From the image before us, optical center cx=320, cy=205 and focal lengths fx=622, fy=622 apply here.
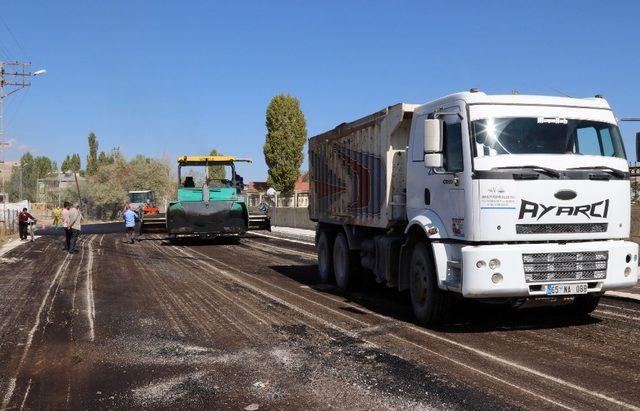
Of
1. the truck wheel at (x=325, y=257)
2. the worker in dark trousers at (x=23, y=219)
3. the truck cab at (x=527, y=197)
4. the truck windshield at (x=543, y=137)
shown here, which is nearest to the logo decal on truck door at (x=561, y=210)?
the truck cab at (x=527, y=197)

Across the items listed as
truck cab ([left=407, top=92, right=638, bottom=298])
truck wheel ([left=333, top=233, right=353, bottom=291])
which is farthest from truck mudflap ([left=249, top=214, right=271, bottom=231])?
truck cab ([left=407, top=92, right=638, bottom=298])

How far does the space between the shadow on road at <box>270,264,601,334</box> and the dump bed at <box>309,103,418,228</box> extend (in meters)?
1.27

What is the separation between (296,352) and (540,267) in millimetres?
2877

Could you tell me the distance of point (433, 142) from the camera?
7.34 metres

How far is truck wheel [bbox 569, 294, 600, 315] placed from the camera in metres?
8.08

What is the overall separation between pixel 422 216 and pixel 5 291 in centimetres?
831

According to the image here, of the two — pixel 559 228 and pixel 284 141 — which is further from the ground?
pixel 284 141

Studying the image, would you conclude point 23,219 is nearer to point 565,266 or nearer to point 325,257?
point 325,257

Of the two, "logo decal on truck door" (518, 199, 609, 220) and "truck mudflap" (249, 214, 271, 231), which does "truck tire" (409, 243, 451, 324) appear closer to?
"logo decal on truck door" (518, 199, 609, 220)

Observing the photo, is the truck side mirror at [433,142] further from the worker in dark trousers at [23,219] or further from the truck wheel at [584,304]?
the worker in dark trousers at [23,219]

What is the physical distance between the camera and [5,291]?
11.7 m

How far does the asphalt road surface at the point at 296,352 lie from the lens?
5.09 meters

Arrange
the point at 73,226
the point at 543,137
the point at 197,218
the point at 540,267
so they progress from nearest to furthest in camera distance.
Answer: the point at 540,267 < the point at 543,137 < the point at 73,226 < the point at 197,218

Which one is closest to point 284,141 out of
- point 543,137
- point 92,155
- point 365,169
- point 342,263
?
point 342,263
